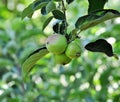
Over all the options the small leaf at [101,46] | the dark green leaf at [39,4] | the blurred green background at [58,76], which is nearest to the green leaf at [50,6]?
the dark green leaf at [39,4]

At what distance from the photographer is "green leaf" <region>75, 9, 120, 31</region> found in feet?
2.96

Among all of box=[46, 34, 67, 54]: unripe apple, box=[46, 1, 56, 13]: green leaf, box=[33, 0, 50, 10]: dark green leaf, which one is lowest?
box=[46, 34, 67, 54]: unripe apple

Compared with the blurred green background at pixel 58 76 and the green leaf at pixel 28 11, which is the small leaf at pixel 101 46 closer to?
the green leaf at pixel 28 11

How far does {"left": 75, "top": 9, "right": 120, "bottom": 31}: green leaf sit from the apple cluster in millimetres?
42

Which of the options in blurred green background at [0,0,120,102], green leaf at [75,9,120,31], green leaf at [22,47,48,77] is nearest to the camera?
green leaf at [75,9,120,31]

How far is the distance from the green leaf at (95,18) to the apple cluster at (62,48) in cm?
4

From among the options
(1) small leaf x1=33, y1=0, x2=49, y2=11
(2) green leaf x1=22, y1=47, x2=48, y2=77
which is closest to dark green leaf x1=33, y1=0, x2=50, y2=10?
(1) small leaf x1=33, y1=0, x2=49, y2=11

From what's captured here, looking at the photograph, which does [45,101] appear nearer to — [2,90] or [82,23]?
[2,90]

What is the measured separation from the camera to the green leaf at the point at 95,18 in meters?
0.90

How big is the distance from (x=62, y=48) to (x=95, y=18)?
0.34 ft

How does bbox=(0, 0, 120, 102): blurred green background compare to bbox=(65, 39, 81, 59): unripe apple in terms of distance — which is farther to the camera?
bbox=(0, 0, 120, 102): blurred green background

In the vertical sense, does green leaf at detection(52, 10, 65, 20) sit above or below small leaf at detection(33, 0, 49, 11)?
below

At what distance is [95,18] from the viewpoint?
93 cm

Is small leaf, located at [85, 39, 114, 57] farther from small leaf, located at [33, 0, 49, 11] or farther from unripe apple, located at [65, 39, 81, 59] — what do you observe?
small leaf, located at [33, 0, 49, 11]
